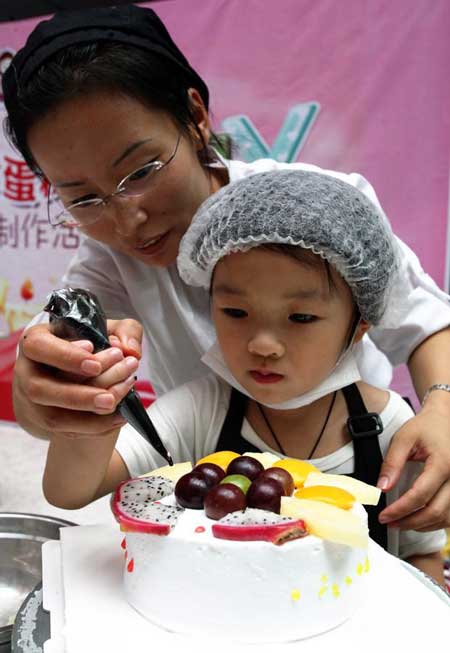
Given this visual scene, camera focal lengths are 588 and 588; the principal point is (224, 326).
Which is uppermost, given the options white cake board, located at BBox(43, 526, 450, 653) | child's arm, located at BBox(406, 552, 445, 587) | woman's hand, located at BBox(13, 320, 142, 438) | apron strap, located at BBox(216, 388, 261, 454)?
woman's hand, located at BBox(13, 320, 142, 438)

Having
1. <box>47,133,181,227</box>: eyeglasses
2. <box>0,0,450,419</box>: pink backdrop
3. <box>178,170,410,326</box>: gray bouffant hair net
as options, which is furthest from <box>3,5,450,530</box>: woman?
<box>0,0,450,419</box>: pink backdrop

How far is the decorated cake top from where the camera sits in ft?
1.93

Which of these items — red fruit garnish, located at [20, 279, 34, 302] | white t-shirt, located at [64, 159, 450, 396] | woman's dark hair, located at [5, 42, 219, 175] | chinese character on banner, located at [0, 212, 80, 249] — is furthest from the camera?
red fruit garnish, located at [20, 279, 34, 302]

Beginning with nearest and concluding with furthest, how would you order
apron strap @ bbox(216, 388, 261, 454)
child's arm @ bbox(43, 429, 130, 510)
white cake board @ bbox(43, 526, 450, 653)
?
white cake board @ bbox(43, 526, 450, 653), child's arm @ bbox(43, 429, 130, 510), apron strap @ bbox(216, 388, 261, 454)

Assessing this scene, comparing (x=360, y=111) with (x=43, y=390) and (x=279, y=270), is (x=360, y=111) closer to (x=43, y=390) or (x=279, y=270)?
(x=279, y=270)

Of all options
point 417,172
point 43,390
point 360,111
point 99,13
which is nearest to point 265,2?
point 360,111

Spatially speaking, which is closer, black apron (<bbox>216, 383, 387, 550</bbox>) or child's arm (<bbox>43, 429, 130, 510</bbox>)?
child's arm (<bbox>43, 429, 130, 510</bbox>)

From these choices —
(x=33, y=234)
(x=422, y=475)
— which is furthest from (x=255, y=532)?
(x=33, y=234)

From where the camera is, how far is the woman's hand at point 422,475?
80 centimetres

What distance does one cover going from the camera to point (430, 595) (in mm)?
667

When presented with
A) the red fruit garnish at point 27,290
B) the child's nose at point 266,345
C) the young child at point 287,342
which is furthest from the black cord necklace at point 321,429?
the red fruit garnish at point 27,290

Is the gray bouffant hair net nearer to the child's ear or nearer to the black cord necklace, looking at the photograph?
the child's ear

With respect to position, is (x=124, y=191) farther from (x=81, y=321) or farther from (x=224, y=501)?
(x=224, y=501)

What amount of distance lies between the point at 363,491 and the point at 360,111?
151cm
